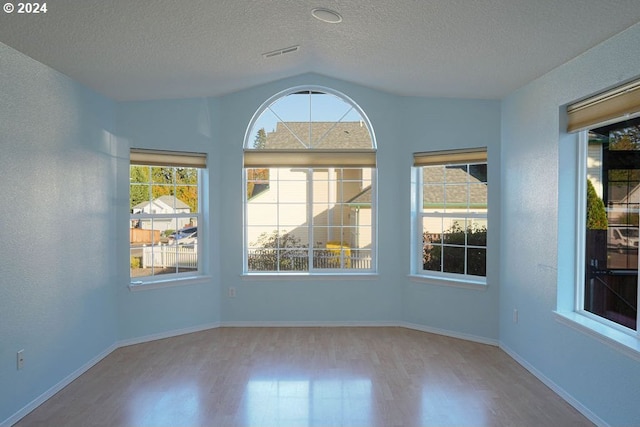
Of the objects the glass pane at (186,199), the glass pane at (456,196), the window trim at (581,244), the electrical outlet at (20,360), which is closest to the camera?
the electrical outlet at (20,360)

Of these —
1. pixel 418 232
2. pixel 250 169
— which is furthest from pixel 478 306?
pixel 250 169

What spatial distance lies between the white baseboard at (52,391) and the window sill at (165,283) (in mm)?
625

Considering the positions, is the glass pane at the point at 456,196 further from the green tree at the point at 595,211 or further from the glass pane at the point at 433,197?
the green tree at the point at 595,211

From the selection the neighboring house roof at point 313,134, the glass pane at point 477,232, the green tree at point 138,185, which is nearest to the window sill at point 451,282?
the glass pane at point 477,232

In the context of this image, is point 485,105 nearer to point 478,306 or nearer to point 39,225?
point 478,306

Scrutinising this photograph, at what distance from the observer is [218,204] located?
5.48 metres

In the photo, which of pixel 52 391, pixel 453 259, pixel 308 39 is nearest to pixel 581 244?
pixel 453 259

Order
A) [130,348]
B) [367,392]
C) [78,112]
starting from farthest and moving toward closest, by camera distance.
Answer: [130,348] → [78,112] → [367,392]

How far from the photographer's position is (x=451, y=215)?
5.28 m

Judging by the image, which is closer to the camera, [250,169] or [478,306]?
[478,306]

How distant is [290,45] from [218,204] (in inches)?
84.1

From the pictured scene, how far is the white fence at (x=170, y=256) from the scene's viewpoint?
5.08 m

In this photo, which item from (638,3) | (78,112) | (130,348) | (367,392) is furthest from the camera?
(130,348)

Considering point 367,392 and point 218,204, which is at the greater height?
point 218,204
